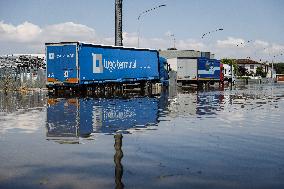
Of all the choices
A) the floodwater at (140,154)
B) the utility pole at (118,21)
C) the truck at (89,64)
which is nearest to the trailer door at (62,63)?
the truck at (89,64)

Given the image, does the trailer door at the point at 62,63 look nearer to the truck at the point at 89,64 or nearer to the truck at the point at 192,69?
the truck at the point at 89,64

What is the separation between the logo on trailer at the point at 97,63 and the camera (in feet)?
109

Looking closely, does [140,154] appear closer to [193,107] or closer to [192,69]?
[193,107]

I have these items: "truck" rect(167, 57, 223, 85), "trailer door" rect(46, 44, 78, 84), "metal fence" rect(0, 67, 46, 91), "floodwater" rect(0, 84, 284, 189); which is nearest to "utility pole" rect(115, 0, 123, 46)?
"metal fence" rect(0, 67, 46, 91)

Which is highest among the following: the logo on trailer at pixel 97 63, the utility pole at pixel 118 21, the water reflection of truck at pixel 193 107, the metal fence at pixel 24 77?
the utility pole at pixel 118 21

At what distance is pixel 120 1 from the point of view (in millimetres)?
49281

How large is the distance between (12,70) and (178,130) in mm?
36838

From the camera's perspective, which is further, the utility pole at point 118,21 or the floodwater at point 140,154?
the utility pole at point 118,21

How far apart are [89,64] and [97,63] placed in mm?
1046

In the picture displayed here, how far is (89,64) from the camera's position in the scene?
107 feet

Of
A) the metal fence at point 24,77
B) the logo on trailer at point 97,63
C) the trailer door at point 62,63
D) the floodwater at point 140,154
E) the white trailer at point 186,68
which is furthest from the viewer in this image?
the white trailer at point 186,68

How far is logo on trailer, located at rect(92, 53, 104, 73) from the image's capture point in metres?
33.1

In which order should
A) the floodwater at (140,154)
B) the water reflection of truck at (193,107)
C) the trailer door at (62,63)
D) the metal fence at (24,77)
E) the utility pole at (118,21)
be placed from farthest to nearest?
the utility pole at (118,21)
the metal fence at (24,77)
the trailer door at (62,63)
the water reflection of truck at (193,107)
the floodwater at (140,154)

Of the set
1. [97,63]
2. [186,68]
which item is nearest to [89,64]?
[97,63]
